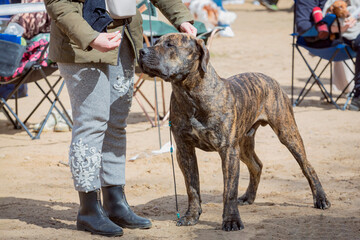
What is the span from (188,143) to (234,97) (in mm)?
431

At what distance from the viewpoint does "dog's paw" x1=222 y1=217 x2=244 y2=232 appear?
388 centimetres

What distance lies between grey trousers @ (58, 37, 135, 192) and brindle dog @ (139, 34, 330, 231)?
0.23m

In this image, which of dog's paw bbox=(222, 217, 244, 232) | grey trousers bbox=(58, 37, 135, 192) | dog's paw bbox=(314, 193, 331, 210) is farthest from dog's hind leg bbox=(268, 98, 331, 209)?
grey trousers bbox=(58, 37, 135, 192)

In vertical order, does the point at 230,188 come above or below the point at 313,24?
above

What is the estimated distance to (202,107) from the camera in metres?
3.80

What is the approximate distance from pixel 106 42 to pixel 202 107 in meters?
0.80

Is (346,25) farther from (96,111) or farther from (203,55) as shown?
(96,111)

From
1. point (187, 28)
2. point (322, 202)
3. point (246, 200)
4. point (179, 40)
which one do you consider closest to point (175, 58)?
point (179, 40)

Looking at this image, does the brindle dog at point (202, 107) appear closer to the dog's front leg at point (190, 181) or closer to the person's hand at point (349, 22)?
the dog's front leg at point (190, 181)

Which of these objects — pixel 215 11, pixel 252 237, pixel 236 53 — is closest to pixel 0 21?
pixel 252 237

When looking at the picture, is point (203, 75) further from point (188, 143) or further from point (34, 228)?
point (34, 228)

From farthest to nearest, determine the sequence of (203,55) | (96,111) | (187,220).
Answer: (187,220), (203,55), (96,111)

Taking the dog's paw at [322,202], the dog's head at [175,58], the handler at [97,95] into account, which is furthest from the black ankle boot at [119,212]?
the dog's paw at [322,202]

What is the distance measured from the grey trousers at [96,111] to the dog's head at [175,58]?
0.21 m
